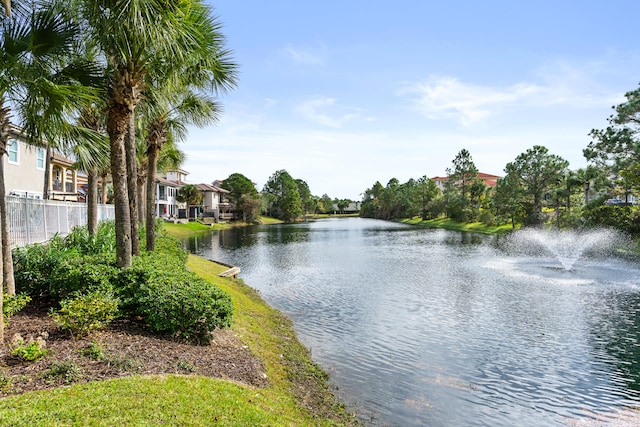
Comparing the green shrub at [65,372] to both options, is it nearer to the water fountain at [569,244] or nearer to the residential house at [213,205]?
the water fountain at [569,244]

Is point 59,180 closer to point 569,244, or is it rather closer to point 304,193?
point 569,244

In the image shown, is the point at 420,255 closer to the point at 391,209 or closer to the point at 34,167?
the point at 34,167

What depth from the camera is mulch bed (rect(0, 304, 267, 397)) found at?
233 inches

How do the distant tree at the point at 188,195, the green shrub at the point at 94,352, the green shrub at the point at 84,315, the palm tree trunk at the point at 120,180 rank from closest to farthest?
the green shrub at the point at 94,352, the green shrub at the point at 84,315, the palm tree trunk at the point at 120,180, the distant tree at the point at 188,195

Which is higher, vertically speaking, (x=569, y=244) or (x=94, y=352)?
(x=94, y=352)

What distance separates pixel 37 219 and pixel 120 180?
7.07m

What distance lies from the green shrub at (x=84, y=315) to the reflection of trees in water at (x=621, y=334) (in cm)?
1175

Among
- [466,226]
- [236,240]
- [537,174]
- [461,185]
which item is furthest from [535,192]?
[236,240]

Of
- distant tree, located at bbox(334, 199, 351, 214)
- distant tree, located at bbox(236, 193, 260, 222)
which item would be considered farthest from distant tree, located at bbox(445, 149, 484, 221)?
distant tree, located at bbox(334, 199, 351, 214)

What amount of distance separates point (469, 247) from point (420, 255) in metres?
8.79

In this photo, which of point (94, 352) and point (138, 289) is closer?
point (94, 352)

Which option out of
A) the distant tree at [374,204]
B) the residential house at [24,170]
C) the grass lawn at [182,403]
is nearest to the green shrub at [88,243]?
the grass lawn at [182,403]

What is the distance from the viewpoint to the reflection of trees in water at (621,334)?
424 inches

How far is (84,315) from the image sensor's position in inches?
289
